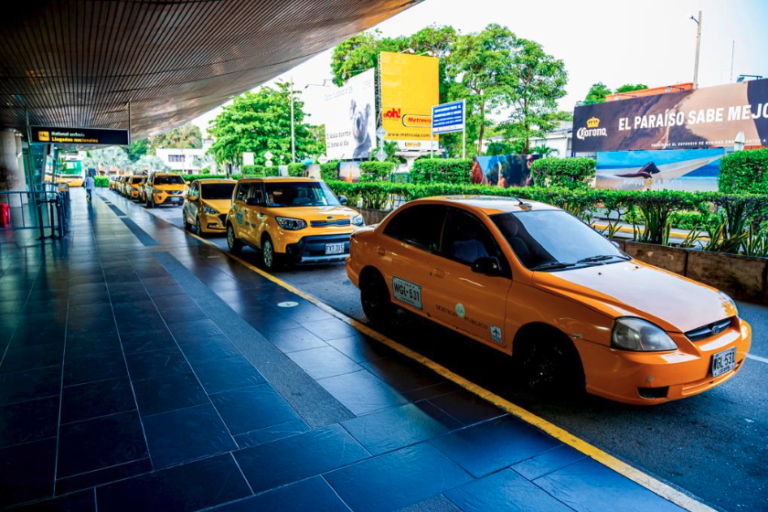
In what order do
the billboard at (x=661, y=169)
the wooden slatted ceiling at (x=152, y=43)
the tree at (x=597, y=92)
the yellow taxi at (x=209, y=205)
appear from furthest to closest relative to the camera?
the tree at (x=597, y=92) → the billboard at (x=661, y=169) → the yellow taxi at (x=209, y=205) → the wooden slatted ceiling at (x=152, y=43)

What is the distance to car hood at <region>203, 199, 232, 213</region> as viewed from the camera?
14.9m

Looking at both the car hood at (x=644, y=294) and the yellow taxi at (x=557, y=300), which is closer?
the yellow taxi at (x=557, y=300)

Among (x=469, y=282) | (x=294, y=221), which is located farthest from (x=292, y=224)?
(x=469, y=282)

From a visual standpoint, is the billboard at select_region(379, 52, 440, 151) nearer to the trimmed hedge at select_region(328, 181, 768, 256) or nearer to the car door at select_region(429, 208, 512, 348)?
the trimmed hedge at select_region(328, 181, 768, 256)

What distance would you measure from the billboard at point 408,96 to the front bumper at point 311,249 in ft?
110

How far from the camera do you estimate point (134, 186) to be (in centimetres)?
3578

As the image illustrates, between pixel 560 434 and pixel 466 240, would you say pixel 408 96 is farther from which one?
pixel 560 434

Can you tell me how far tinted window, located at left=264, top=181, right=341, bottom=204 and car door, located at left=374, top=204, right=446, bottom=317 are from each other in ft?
14.8

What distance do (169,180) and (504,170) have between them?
723 inches

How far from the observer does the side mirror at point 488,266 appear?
4469mm

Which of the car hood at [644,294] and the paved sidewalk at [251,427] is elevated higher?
the car hood at [644,294]

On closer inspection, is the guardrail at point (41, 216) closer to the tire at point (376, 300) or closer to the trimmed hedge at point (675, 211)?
the tire at point (376, 300)

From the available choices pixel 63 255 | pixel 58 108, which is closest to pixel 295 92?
pixel 58 108

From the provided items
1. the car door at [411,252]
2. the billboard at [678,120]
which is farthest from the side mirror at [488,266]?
the billboard at [678,120]
